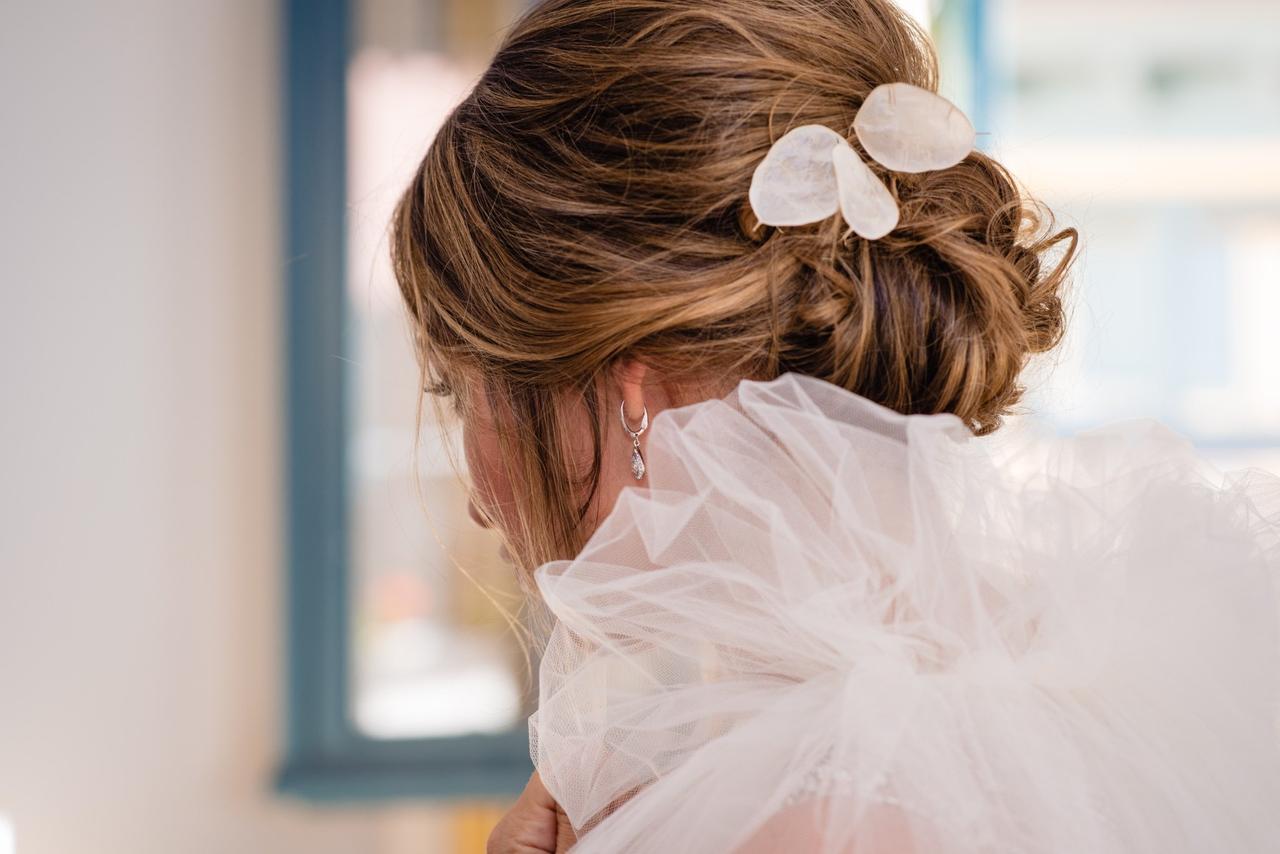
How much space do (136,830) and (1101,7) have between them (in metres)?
2.26

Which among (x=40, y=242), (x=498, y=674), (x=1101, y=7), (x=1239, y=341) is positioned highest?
(x=1101, y=7)

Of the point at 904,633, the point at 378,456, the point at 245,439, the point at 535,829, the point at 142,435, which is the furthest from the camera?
the point at 378,456

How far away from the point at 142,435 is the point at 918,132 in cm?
88

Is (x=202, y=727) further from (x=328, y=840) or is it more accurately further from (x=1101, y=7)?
(x=1101, y=7)

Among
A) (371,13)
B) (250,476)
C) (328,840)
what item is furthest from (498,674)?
(371,13)

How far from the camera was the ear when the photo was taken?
0.62m

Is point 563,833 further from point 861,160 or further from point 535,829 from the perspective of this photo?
point 861,160

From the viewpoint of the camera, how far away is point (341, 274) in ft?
4.47

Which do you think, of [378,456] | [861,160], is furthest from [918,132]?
[378,456]

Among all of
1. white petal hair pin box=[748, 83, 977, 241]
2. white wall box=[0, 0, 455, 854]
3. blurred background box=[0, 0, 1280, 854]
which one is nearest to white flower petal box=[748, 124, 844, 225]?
white petal hair pin box=[748, 83, 977, 241]

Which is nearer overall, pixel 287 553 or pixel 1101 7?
pixel 287 553

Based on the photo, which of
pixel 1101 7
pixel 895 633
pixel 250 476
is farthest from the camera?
pixel 1101 7

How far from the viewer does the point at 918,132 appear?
58 cm

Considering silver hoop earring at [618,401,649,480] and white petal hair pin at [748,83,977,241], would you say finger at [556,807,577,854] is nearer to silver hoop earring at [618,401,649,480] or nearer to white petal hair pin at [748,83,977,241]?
silver hoop earring at [618,401,649,480]
